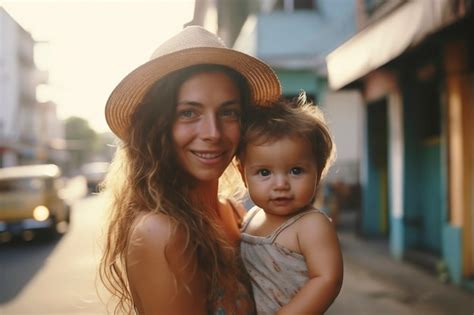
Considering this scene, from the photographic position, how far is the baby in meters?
1.88

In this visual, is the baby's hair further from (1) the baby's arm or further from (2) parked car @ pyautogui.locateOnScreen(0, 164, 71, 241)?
(2) parked car @ pyautogui.locateOnScreen(0, 164, 71, 241)

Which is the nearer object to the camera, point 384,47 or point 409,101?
A: point 384,47

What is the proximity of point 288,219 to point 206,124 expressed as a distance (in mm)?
426

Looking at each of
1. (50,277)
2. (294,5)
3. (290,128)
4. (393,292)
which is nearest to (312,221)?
(290,128)

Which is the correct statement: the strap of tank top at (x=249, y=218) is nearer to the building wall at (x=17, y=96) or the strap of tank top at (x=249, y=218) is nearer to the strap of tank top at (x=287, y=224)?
the strap of tank top at (x=287, y=224)

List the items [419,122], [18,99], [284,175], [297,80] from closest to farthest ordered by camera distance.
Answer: [284,175], [419,122], [297,80], [18,99]

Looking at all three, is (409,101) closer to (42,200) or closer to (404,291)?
(404,291)

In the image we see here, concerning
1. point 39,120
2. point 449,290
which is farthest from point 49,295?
point 39,120

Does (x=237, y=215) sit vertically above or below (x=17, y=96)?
below

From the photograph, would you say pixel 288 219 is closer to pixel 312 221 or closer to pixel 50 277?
pixel 312 221

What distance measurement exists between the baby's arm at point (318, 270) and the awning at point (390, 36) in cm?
404

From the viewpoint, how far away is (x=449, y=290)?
722 cm

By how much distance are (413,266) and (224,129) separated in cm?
753

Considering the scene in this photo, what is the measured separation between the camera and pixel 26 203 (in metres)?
13.3
